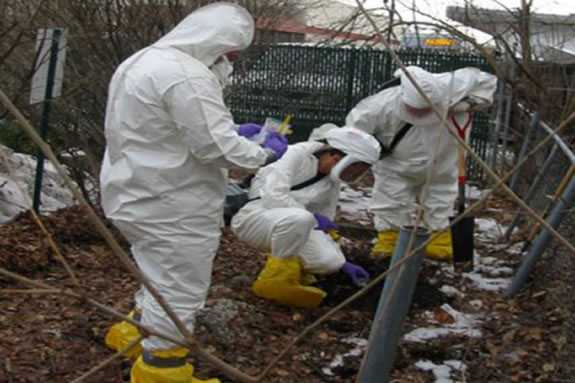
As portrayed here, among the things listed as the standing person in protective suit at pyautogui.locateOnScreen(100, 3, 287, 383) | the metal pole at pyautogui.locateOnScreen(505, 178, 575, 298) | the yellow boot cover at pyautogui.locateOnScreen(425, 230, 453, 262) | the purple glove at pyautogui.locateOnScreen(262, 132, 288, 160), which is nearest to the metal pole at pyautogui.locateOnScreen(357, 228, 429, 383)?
the standing person in protective suit at pyautogui.locateOnScreen(100, 3, 287, 383)

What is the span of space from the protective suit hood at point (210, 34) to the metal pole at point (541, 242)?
193 centimetres

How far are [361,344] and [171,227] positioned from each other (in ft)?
5.08

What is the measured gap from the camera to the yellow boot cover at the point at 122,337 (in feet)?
13.4

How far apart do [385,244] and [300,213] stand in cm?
203

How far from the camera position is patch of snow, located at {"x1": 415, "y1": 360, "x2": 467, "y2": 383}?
169 inches

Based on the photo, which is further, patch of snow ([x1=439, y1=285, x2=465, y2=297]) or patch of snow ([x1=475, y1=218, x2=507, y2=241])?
patch of snow ([x1=475, y1=218, x2=507, y2=241])

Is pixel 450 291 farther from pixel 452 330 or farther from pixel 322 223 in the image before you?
pixel 322 223

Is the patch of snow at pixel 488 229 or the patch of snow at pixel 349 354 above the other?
the patch of snow at pixel 349 354

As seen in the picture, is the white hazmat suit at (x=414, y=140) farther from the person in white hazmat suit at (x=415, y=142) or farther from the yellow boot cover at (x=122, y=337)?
the yellow boot cover at (x=122, y=337)

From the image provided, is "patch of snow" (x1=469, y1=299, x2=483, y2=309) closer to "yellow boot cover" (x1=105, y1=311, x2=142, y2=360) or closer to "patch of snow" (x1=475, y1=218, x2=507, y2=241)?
"patch of snow" (x1=475, y1=218, x2=507, y2=241)

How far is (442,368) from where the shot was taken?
14.5 feet

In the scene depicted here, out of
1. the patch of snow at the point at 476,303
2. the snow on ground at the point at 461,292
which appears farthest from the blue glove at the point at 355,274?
the patch of snow at the point at 476,303

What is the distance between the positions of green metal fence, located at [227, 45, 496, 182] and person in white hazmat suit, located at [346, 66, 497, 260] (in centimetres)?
648

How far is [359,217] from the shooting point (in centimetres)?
880
